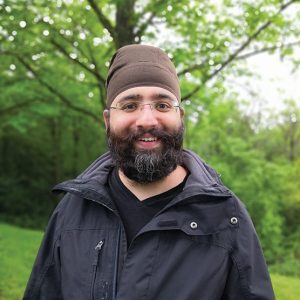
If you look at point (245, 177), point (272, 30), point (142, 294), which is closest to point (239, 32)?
point (272, 30)

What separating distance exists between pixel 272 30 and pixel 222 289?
4746 mm

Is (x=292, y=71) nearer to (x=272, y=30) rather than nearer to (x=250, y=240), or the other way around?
(x=272, y=30)

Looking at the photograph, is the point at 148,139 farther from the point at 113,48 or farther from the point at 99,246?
the point at 113,48

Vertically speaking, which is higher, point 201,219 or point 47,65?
point 47,65

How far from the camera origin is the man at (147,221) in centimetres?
173

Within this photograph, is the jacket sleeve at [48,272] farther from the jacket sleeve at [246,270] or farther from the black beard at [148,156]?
the jacket sleeve at [246,270]

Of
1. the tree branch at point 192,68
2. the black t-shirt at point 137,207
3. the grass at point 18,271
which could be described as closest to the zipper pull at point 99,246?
the black t-shirt at point 137,207

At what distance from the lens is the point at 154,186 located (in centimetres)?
197

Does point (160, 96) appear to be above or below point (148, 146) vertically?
above

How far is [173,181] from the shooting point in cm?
201

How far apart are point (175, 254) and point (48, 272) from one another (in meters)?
0.73

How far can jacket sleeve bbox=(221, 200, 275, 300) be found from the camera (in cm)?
174

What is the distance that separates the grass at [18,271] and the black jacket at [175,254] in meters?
4.27

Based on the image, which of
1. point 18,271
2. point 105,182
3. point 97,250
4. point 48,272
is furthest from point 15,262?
point 97,250
